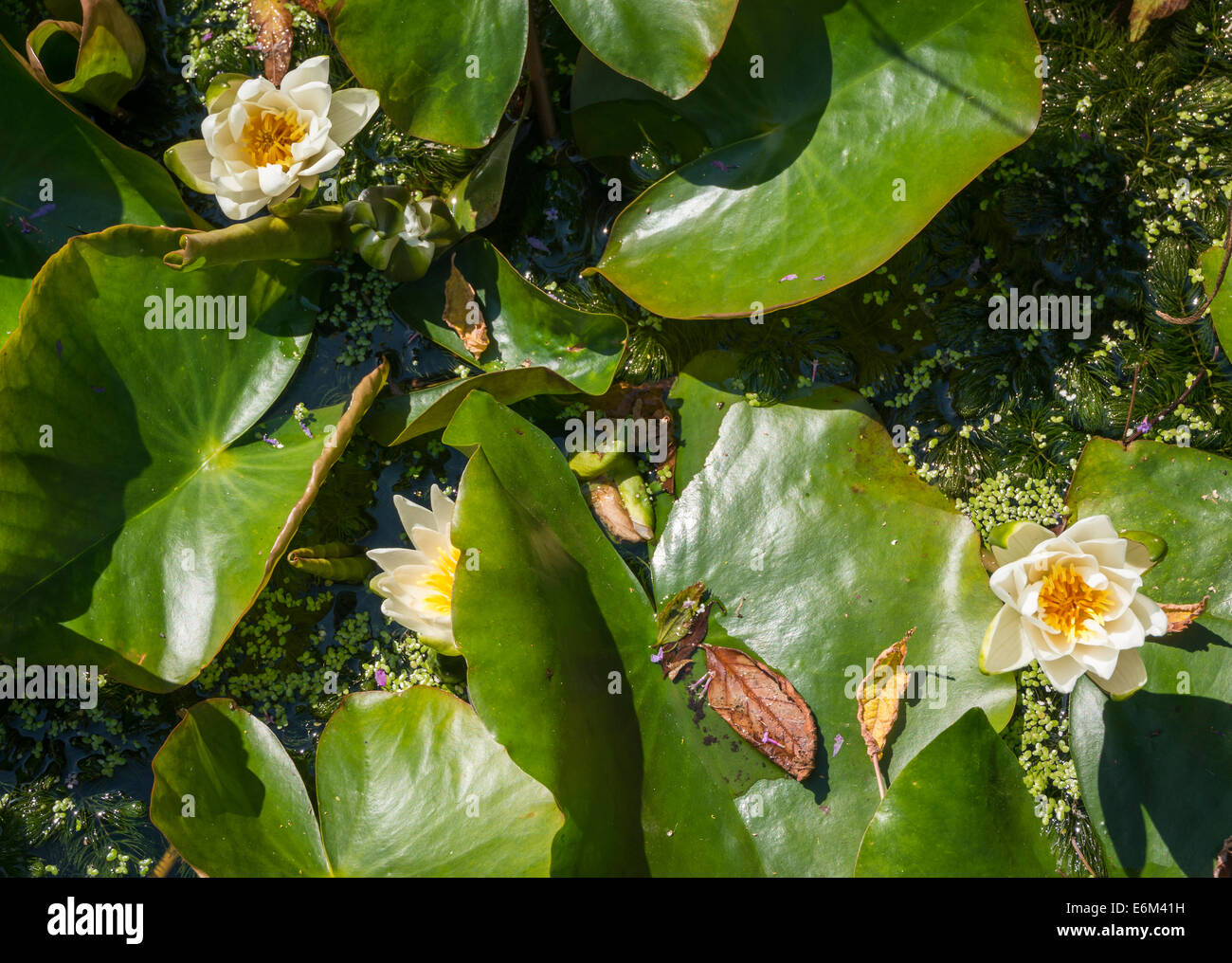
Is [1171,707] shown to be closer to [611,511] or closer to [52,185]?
[611,511]

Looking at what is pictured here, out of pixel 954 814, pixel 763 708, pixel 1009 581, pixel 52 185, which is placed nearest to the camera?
pixel 954 814

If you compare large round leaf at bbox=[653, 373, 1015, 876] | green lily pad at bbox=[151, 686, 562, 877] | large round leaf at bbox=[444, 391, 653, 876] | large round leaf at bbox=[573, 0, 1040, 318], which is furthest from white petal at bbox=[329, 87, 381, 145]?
green lily pad at bbox=[151, 686, 562, 877]

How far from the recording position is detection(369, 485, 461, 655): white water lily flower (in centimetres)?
249

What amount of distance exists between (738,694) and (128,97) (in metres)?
2.89

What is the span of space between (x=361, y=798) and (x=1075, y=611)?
6.70 feet

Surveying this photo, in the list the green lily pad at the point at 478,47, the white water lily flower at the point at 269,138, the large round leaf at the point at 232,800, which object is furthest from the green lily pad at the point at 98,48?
the large round leaf at the point at 232,800

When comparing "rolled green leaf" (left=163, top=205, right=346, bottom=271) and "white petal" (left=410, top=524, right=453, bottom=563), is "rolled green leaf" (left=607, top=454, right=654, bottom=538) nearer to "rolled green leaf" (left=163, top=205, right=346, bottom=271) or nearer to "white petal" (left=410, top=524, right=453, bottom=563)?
"white petal" (left=410, top=524, right=453, bottom=563)

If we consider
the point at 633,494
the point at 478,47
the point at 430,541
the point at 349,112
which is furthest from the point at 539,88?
the point at 430,541

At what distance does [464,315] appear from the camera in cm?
273

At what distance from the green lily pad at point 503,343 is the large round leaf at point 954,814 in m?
1.34

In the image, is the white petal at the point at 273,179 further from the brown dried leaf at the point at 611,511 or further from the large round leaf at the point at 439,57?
the brown dried leaf at the point at 611,511

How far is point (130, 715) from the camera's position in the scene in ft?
9.12

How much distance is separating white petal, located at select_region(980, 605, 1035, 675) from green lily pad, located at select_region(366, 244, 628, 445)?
1268 millimetres
